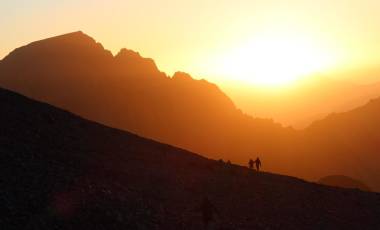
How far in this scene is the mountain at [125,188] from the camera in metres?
25.5

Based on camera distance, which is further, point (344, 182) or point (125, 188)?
point (344, 182)

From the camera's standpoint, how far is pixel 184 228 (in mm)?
28531

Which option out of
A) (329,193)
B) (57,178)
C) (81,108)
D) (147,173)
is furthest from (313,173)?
(57,178)

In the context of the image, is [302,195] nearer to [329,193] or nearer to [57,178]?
[329,193]

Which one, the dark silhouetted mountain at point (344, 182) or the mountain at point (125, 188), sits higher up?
the dark silhouetted mountain at point (344, 182)

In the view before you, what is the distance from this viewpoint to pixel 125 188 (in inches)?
1299

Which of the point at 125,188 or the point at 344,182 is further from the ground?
the point at 344,182

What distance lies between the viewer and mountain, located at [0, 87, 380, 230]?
2545cm

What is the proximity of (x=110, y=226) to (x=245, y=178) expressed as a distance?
2522 cm

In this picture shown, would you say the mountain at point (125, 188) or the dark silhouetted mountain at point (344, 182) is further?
the dark silhouetted mountain at point (344, 182)

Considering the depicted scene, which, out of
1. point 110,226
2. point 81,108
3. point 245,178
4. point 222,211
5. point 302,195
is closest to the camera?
point 110,226

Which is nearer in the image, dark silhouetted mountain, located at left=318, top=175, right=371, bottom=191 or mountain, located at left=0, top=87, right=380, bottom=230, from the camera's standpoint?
mountain, located at left=0, top=87, right=380, bottom=230

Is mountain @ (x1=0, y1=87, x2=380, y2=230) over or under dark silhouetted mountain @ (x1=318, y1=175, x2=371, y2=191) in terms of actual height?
under

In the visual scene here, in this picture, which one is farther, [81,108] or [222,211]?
[81,108]
